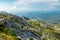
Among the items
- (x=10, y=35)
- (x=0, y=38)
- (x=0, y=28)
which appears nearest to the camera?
(x=0, y=38)

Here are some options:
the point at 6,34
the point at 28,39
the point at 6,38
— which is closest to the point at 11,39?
the point at 6,38

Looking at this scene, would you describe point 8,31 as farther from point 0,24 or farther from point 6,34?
point 0,24

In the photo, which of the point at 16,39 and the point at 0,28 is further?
the point at 0,28

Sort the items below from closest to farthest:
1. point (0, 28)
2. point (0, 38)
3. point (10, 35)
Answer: point (0, 38)
point (10, 35)
point (0, 28)

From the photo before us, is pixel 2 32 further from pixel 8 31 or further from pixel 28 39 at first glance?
pixel 28 39

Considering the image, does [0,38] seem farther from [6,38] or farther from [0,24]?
[0,24]

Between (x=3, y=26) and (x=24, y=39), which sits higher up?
(x=3, y=26)

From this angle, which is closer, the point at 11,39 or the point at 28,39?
the point at 11,39

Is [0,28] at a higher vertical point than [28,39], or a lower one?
higher
